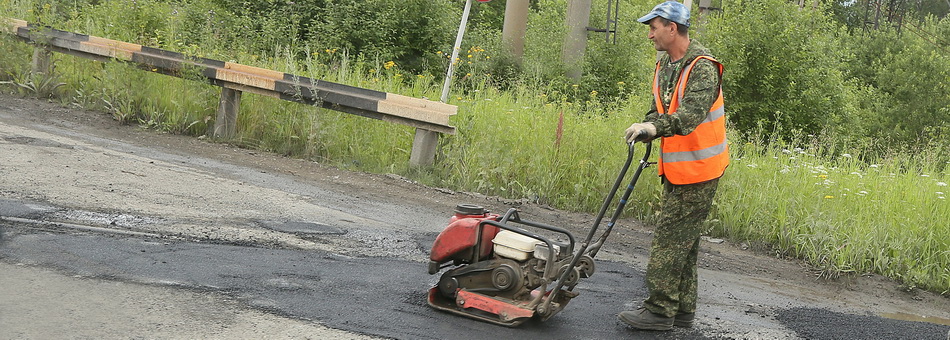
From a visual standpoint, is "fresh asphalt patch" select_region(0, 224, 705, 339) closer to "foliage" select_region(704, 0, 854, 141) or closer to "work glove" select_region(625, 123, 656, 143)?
"work glove" select_region(625, 123, 656, 143)

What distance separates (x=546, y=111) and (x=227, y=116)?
147 inches

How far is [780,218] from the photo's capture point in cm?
791

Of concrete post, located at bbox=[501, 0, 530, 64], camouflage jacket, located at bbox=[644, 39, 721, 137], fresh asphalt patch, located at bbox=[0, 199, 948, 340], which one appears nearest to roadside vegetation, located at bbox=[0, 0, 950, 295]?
concrete post, located at bbox=[501, 0, 530, 64]

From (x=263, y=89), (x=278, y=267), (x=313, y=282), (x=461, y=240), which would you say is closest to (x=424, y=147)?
(x=263, y=89)

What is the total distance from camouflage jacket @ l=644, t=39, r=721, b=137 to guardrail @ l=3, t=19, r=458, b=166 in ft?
14.1

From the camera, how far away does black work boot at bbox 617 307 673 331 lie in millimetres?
5121

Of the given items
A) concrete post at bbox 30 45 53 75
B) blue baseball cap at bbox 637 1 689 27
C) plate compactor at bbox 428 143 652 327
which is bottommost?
plate compactor at bbox 428 143 652 327

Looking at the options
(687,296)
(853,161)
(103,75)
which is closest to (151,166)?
(103,75)

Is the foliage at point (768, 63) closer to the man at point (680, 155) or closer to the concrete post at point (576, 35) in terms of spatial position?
the concrete post at point (576, 35)

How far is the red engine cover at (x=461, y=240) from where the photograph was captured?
4969mm

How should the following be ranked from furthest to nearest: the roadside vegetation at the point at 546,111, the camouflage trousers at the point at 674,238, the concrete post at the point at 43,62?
the concrete post at the point at 43,62, the roadside vegetation at the point at 546,111, the camouflage trousers at the point at 674,238

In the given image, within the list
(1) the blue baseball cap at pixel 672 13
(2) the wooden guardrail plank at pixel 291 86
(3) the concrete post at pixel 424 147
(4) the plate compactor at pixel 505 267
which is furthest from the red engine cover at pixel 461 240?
(3) the concrete post at pixel 424 147

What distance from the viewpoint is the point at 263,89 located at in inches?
404

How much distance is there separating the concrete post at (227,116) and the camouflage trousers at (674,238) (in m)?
6.69
